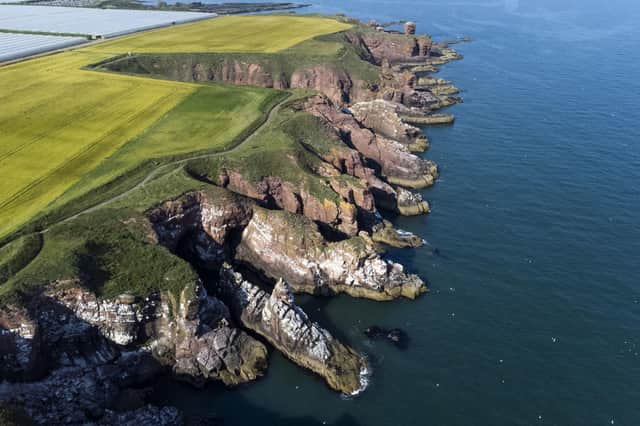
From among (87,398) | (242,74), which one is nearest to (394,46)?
(242,74)

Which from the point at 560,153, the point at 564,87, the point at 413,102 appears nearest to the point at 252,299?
the point at 560,153

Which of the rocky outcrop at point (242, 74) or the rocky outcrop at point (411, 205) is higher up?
the rocky outcrop at point (242, 74)

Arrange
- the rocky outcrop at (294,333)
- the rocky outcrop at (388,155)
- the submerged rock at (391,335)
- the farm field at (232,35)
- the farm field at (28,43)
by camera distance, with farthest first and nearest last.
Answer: the farm field at (232,35), the farm field at (28,43), the rocky outcrop at (388,155), the submerged rock at (391,335), the rocky outcrop at (294,333)

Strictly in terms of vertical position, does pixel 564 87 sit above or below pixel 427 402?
above

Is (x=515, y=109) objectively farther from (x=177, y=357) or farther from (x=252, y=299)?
(x=177, y=357)

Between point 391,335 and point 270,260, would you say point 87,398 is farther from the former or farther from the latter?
point 391,335

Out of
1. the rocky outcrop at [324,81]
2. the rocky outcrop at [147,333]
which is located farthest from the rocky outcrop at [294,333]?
the rocky outcrop at [324,81]

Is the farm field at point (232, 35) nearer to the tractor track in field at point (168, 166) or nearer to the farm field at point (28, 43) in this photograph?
the farm field at point (28, 43)
